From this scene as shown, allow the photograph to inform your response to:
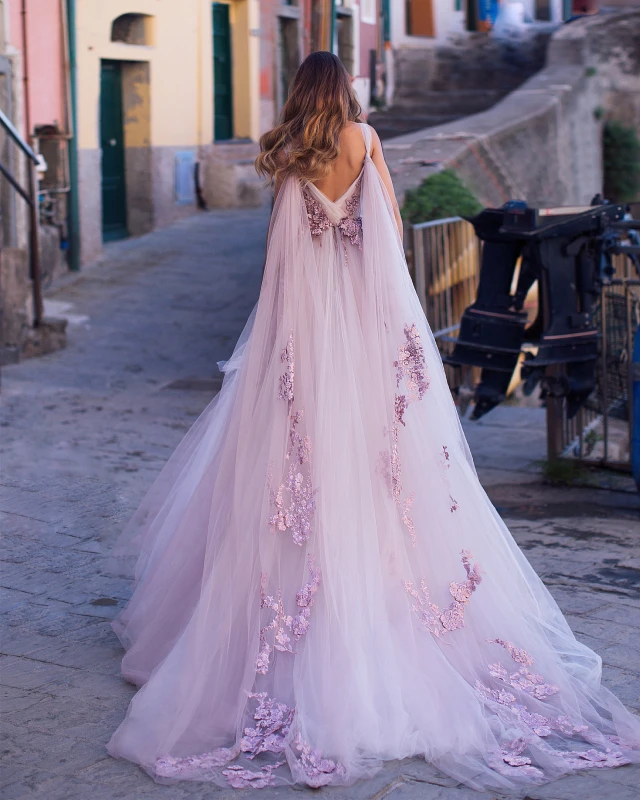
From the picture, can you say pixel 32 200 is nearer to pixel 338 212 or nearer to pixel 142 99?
pixel 142 99

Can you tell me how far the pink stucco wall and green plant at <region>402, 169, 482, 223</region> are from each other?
12.9ft

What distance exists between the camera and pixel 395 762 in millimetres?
3152

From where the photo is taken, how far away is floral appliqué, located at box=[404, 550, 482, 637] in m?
3.53

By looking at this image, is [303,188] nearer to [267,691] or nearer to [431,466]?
[431,466]

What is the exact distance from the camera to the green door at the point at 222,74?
46.7 ft

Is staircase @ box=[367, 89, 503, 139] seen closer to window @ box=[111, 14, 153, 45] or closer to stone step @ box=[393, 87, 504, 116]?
stone step @ box=[393, 87, 504, 116]

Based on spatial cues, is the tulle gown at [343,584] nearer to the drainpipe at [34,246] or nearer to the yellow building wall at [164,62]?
the drainpipe at [34,246]

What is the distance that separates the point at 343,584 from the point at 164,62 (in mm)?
10614

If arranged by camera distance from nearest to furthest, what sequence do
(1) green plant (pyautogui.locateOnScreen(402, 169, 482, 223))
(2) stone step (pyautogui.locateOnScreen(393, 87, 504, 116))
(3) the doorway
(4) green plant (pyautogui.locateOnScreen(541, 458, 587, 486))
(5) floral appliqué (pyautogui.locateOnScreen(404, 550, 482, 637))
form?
(5) floral appliqué (pyautogui.locateOnScreen(404, 550, 482, 637)) → (4) green plant (pyautogui.locateOnScreen(541, 458, 587, 486)) → (1) green plant (pyautogui.locateOnScreen(402, 169, 482, 223)) → (2) stone step (pyautogui.locateOnScreen(393, 87, 504, 116)) → (3) the doorway

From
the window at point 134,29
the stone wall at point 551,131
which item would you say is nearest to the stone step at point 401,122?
the stone wall at point 551,131

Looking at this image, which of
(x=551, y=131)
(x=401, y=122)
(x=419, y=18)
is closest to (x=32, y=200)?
(x=551, y=131)

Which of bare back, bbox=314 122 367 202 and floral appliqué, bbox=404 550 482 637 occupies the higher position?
bare back, bbox=314 122 367 202

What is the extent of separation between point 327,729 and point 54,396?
5.43 m

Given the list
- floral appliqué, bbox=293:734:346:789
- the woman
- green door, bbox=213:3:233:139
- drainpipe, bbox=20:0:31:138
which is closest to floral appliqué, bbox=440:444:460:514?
the woman
